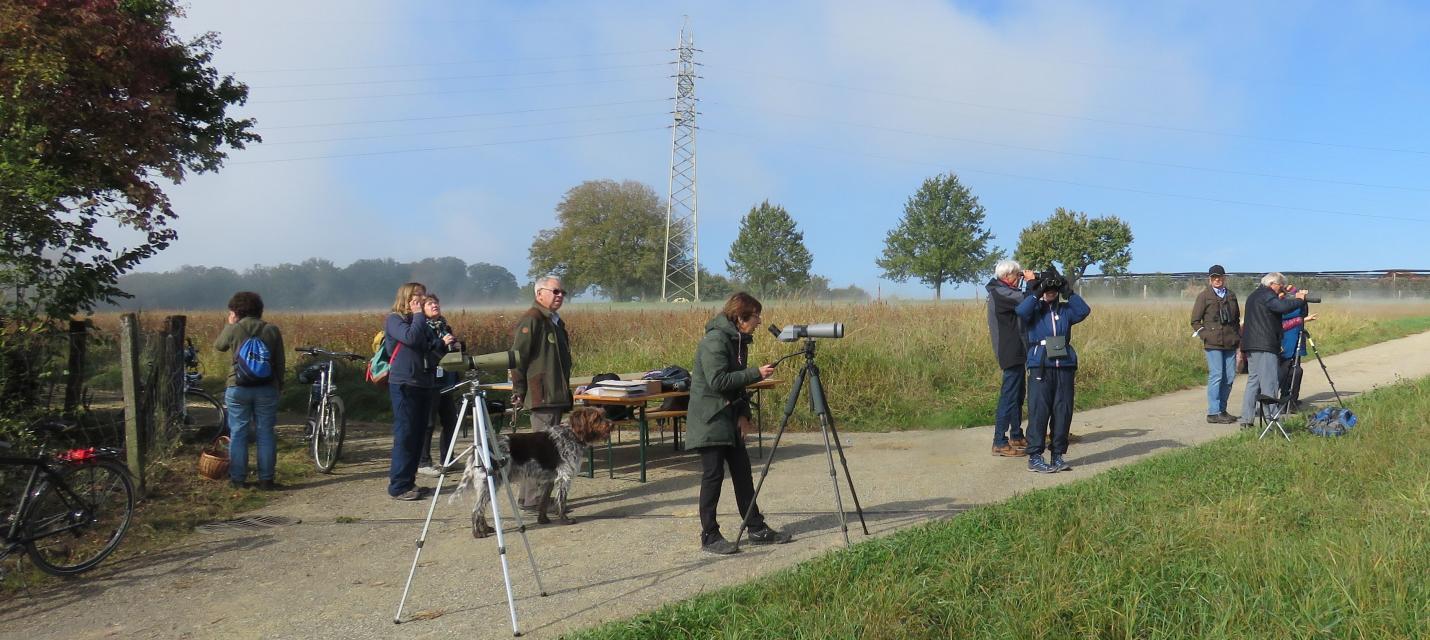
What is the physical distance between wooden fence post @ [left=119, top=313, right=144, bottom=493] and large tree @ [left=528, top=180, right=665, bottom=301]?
46.5 m

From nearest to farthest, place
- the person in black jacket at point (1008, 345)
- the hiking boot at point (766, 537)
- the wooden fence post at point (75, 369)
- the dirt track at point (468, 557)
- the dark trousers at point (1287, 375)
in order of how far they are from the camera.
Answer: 1. the dirt track at point (468, 557)
2. the hiking boot at point (766, 537)
3. the wooden fence post at point (75, 369)
4. the person in black jacket at point (1008, 345)
5. the dark trousers at point (1287, 375)

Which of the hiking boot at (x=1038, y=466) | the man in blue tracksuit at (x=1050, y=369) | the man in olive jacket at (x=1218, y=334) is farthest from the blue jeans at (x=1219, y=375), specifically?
the hiking boot at (x=1038, y=466)

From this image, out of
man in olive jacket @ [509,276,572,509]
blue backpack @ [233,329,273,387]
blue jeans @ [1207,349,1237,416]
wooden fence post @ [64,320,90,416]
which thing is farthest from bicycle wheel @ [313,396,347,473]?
blue jeans @ [1207,349,1237,416]

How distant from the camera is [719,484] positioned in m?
5.77

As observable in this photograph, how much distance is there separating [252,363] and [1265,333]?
377 inches

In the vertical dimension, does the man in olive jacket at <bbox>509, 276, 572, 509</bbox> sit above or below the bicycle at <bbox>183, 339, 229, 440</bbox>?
above

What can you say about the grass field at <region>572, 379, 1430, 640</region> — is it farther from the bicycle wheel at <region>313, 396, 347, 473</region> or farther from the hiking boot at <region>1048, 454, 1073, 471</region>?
the bicycle wheel at <region>313, 396, 347, 473</region>

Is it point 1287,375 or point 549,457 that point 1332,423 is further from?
point 549,457

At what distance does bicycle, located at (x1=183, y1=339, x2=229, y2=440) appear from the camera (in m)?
9.34

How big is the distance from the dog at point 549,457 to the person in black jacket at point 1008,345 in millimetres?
4092

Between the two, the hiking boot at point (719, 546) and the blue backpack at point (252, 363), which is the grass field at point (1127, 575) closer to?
the hiking boot at point (719, 546)

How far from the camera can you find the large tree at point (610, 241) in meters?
54.3

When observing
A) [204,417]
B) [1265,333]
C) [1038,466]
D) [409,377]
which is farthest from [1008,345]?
[204,417]

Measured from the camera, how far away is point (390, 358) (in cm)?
765
